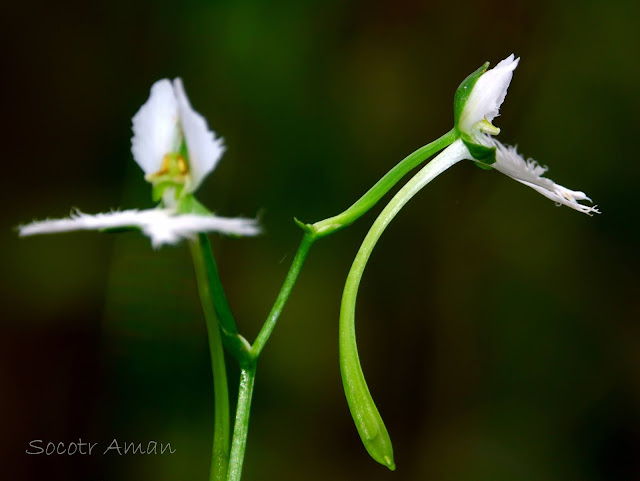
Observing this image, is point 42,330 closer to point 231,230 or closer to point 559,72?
point 231,230

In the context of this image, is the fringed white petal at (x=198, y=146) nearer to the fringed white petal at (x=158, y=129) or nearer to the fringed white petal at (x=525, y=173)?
the fringed white petal at (x=158, y=129)

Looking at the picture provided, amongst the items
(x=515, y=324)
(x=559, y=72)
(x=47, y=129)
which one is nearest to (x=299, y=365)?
(x=515, y=324)

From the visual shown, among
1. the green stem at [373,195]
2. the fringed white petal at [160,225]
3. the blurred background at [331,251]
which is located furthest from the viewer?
the blurred background at [331,251]

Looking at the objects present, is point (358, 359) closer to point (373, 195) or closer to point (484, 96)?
point (373, 195)

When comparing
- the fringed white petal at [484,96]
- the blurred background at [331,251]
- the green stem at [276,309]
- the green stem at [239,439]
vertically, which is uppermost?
the blurred background at [331,251]

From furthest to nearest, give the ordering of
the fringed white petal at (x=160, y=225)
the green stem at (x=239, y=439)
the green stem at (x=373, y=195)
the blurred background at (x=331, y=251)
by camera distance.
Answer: the blurred background at (x=331, y=251), the green stem at (x=373, y=195), the green stem at (x=239, y=439), the fringed white petal at (x=160, y=225)

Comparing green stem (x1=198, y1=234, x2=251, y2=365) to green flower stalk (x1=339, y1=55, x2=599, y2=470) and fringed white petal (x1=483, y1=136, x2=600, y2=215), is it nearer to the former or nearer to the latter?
green flower stalk (x1=339, y1=55, x2=599, y2=470)

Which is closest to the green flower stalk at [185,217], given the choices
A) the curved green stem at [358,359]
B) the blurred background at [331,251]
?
the curved green stem at [358,359]

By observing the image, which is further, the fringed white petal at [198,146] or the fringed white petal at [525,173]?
the fringed white petal at [525,173]

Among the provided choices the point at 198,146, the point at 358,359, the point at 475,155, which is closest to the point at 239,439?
the point at 358,359
